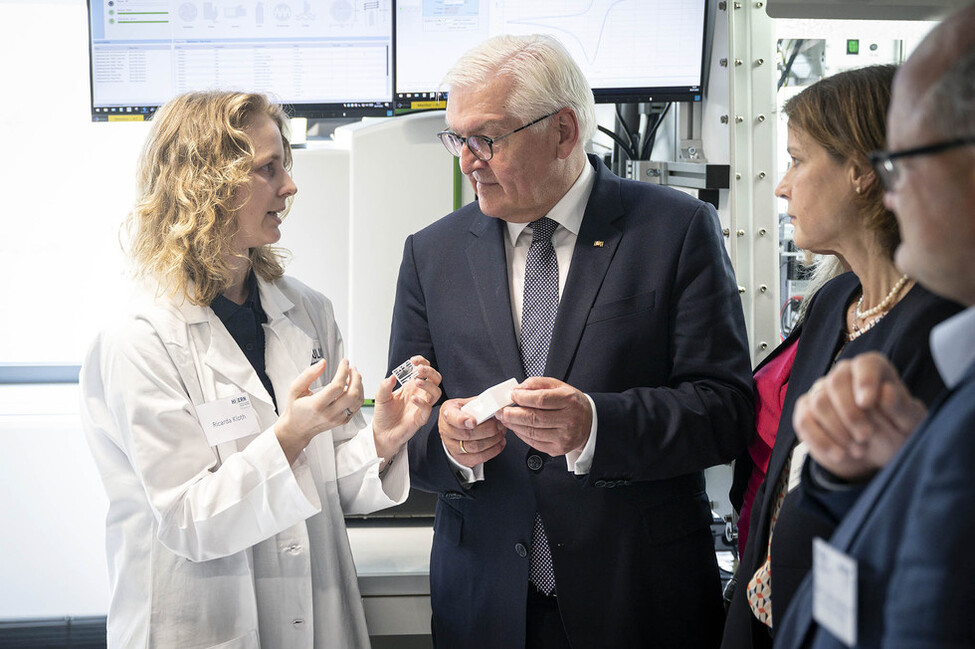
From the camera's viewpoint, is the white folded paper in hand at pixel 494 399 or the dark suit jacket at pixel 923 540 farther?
the white folded paper in hand at pixel 494 399

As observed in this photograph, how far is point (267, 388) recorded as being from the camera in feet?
6.14

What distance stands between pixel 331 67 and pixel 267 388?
3.71 feet

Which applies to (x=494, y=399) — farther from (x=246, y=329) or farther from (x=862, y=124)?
(x=862, y=124)

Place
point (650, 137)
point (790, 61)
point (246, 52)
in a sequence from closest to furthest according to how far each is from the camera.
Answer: point (790, 61)
point (246, 52)
point (650, 137)

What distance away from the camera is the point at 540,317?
1.76m

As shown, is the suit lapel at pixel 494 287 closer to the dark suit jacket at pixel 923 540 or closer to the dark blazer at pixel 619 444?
the dark blazer at pixel 619 444

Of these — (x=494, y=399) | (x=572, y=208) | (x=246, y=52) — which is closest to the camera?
(x=494, y=399)

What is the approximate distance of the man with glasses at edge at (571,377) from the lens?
1.67m

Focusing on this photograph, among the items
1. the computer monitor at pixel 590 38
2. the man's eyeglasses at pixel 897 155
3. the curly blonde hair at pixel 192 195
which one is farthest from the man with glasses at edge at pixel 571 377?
the man's eyeglasses at pixel 897 155

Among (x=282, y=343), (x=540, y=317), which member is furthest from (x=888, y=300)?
(x=282, y=343)

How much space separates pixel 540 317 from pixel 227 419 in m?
0.66

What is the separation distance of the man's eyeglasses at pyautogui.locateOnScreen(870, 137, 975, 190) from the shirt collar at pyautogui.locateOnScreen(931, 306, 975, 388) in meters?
0.14

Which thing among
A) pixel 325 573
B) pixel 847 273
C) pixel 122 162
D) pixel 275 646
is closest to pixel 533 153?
pixel 847 273

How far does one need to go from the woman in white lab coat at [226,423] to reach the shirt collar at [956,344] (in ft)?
3.47
